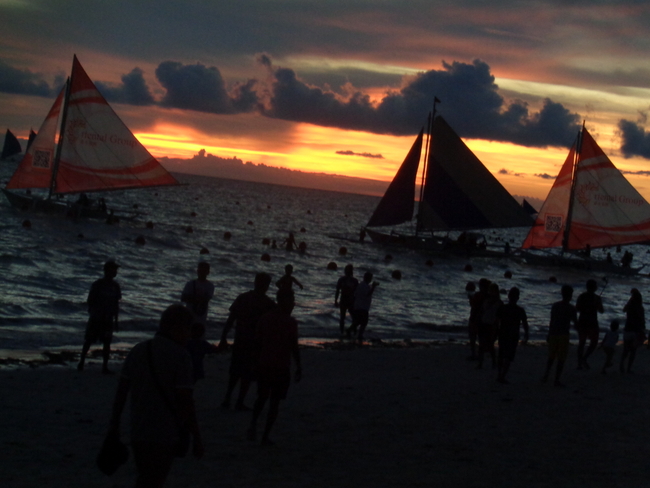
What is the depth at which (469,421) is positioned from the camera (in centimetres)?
909

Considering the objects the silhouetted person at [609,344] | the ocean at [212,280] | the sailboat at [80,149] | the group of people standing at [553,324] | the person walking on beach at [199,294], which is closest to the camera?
the person walking on beach at [199,294]

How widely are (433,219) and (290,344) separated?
40044 mm

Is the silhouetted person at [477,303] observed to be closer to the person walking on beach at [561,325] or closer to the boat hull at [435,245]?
the person walking on beach at [561,325]

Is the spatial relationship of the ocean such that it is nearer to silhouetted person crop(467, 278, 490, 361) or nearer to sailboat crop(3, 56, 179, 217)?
sailboat crop(3, 56, 179, 217)

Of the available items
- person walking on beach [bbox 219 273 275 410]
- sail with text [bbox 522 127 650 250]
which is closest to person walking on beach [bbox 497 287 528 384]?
person walking on beach [bbox 219 273 275 410]

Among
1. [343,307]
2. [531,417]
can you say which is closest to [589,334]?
[531,417]

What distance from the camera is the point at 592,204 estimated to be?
4331 centimetres

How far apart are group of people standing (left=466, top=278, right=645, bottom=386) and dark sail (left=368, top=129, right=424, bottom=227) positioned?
3047cm

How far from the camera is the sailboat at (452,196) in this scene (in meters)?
45.0

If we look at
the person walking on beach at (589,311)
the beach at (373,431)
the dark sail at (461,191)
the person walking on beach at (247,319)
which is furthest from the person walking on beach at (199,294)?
the dark sail at (461,191)

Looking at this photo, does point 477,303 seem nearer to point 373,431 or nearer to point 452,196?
point 373,431

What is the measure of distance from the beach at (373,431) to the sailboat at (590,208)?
107ft

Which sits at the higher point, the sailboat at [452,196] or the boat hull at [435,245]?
the sailboat at [452,196]

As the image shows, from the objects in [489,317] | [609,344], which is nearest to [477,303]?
[489,317]
